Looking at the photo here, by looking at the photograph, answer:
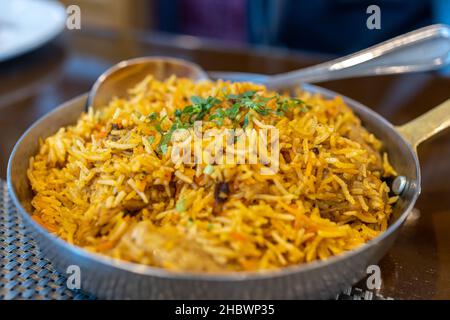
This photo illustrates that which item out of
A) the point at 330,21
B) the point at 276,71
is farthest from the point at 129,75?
the point at 330,21

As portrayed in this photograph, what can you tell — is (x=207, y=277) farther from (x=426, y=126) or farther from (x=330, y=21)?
(x=330, y=21)

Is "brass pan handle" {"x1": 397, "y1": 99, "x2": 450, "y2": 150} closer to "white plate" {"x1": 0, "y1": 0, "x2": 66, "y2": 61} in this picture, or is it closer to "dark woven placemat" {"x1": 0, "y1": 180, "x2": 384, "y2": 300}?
"dark woven placemat" {"x1": 0, "y1": 180, "x2": 384, "y2": 300}

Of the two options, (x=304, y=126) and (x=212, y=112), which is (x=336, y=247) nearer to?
(x=304, y=126)

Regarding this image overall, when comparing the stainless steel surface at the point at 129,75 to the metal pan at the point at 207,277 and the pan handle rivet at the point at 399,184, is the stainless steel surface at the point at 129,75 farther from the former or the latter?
the pan handle rivet at the point at 399,184

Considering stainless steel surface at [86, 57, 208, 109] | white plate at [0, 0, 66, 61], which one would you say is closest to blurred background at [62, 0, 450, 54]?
white plate at [0, 0, 66, 61]

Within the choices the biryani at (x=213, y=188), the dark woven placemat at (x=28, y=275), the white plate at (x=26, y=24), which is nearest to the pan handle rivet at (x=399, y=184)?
the biryani at (x=213, y=188)

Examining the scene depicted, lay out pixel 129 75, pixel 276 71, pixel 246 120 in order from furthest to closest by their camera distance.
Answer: pixel 276 71
pixel 129 75
pixel 246 120

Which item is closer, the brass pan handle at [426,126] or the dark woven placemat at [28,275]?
the dark woven placemat at [28,275]
